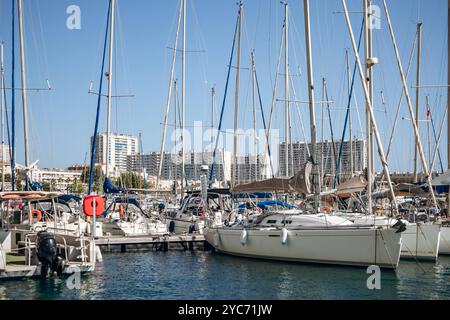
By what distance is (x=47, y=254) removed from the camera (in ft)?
69.7

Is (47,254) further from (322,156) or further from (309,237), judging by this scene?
(322,156)

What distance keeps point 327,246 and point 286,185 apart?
16.0 feet

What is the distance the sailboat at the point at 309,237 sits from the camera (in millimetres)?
24047

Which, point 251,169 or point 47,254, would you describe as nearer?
point 47,254

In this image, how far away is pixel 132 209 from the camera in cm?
4088

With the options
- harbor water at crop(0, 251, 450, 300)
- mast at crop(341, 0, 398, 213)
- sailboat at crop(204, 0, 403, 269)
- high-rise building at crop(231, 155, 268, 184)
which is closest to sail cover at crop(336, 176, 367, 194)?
mast at crop(341, 0, 398, 213)

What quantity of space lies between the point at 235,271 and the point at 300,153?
40.8 meters

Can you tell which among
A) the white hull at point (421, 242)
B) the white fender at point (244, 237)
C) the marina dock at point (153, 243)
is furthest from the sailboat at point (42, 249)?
the white hull at point (421, 242)

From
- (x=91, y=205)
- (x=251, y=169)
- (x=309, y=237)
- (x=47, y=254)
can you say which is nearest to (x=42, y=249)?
(x=47, y=254)

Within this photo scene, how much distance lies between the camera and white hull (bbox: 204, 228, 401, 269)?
23875 mm

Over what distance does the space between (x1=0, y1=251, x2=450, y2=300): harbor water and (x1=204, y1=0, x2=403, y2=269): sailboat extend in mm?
552

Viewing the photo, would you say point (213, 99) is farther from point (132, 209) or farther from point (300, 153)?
point (132, 209)

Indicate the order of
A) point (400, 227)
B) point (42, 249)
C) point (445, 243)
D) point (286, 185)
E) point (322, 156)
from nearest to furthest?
1. point (42, 249)
2. point (400, 227)
3. point (286, 185)
4. point (445, 243)
5. point (322, 156)
